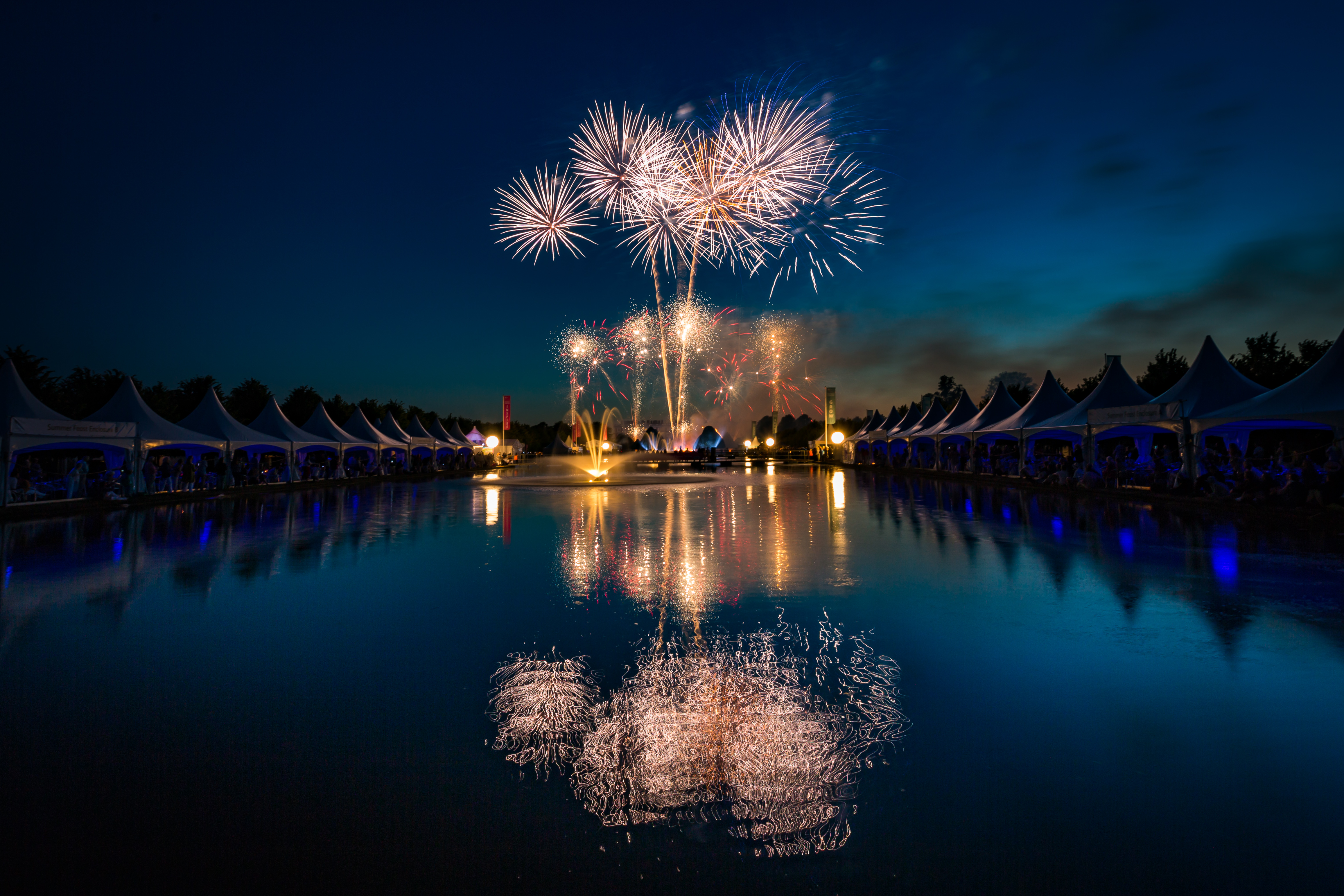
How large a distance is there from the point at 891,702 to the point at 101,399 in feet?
195

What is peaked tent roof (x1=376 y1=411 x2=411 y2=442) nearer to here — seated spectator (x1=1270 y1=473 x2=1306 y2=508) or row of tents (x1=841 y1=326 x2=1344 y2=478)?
row of tents (x1=841 y1=326 x2=1344 y2=478)

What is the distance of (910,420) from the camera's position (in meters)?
47.2

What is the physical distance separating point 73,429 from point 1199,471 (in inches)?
1345

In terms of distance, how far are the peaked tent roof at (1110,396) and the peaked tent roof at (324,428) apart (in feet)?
107

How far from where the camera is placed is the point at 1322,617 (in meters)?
6.35

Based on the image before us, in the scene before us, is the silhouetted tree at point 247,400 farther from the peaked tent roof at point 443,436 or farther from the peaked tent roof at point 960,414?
the peaked tent roof at point 960,414

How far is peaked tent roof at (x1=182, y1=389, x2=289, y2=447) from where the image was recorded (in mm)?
26250

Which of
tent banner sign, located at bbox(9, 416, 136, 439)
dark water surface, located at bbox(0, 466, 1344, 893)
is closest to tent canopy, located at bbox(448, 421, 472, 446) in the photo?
tent banner sign, located at bbox(9, 416, 136, 439)

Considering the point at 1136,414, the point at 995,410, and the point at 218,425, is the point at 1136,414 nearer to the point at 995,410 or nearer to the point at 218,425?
the point at 995,410

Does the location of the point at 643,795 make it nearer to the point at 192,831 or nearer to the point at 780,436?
the point at 192,831

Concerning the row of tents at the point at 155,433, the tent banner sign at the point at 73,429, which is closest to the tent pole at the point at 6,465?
the row of tents at the point at 155,433

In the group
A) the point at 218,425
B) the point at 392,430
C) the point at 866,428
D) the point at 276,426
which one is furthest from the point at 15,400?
the point at 866,428

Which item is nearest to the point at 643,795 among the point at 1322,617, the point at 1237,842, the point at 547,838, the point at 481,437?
the point at 547,838

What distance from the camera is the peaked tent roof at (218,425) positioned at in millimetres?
26250
